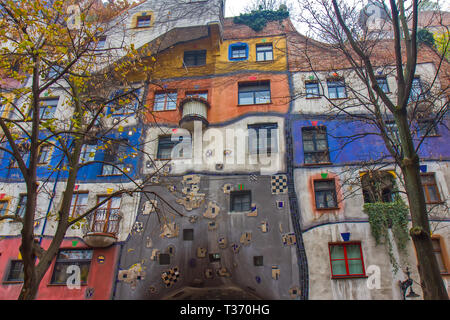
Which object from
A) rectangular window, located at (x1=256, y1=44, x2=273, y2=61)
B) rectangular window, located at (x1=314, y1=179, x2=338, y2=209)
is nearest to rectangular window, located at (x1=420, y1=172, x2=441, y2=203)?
rectangular window, located at (x1=314, y1=179, x2=338, y2=209)

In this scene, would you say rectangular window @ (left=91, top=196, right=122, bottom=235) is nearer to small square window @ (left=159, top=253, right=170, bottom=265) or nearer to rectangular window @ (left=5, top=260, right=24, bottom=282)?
small square window @ (left=159, top=253, right=170, bottom=265)

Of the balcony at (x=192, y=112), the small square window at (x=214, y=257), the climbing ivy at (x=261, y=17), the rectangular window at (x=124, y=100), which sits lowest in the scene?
the small square window at (x=214, y=257)

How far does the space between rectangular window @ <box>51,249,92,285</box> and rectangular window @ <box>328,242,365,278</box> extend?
354 inches

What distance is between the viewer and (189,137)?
15375 millimetres

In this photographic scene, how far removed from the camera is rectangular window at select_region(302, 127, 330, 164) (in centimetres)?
1390

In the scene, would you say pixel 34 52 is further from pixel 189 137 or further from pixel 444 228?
pixel 444 228

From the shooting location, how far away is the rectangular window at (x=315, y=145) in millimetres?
13898

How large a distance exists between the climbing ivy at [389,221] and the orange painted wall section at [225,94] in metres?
5.47

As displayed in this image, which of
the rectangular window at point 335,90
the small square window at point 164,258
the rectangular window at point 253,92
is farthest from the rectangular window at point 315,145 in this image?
the small square window at point 164,258

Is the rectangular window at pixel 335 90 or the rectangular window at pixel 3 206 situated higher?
the rectangular window at pixel 335 90

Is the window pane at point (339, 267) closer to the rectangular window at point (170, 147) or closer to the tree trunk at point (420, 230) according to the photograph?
the tree trunk at point (420, 230)

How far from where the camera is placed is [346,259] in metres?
12.1

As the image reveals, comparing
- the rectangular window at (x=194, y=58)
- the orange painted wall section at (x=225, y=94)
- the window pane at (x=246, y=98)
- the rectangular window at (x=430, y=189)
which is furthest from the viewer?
the rectangular window at (x=194, y=58)

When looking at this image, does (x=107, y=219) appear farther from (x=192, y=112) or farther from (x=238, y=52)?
(x=238, y=52)
